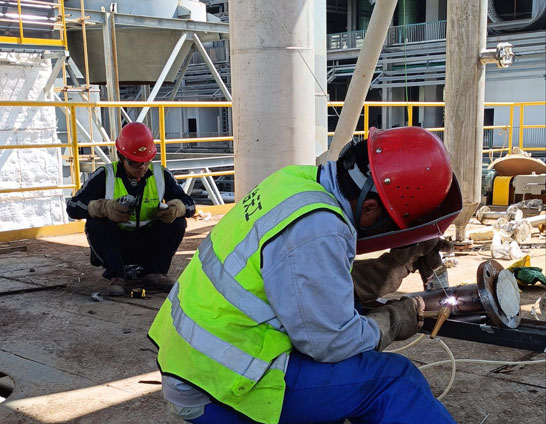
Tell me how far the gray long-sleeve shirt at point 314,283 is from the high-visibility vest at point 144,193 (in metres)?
3.33

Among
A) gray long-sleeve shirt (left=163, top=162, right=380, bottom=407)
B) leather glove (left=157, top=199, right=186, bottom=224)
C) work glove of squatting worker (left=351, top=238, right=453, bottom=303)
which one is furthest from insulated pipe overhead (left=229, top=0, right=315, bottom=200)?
gray long-sleeve shirt (left=163, top=162, right=380, bottom=407)

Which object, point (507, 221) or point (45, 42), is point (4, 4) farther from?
point (507, 221)

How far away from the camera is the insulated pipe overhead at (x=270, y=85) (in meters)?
4.32

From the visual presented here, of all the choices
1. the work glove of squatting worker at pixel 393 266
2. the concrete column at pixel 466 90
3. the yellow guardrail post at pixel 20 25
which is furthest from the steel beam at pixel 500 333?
the yellow guardrail post at pixel 20 25

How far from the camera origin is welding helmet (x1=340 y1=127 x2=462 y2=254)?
2193 mm

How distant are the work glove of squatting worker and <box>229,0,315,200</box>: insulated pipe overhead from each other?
6.31 ft

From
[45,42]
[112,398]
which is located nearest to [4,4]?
[45,42]

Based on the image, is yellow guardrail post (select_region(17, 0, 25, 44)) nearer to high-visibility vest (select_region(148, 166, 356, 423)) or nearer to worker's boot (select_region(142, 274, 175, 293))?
worker's boot (select_region(142, 274, 175, 293))

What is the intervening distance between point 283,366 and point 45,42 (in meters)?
12.6

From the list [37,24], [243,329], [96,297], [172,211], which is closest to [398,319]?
[243,329]

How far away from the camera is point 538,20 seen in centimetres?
2733

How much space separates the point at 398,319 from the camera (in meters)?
2.36

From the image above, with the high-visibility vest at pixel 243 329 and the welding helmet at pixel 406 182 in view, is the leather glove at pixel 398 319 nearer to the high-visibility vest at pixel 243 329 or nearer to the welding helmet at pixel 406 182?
the welding helmet at pixel 406 182

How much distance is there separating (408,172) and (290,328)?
2.15 feet
